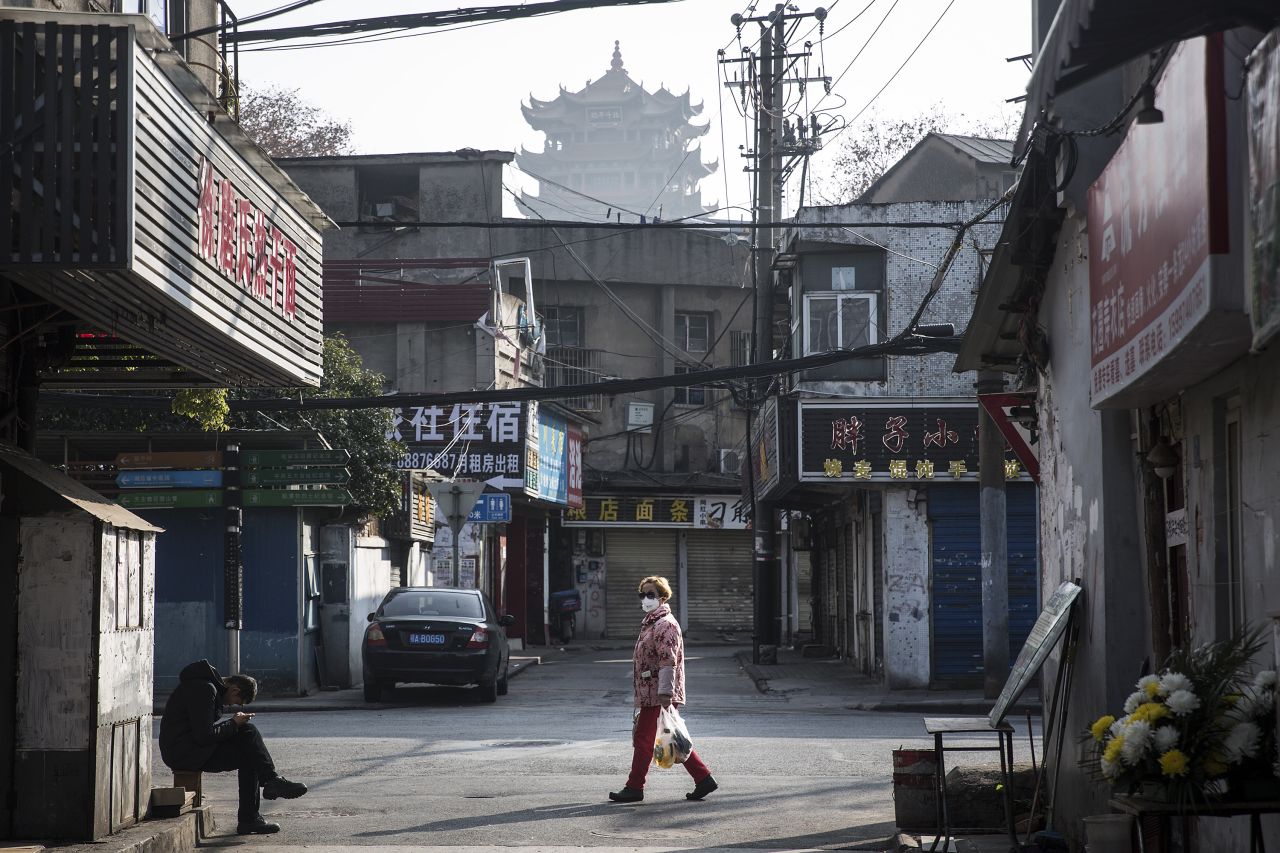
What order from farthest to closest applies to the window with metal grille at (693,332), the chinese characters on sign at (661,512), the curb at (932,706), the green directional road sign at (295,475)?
1. the window with metal grille at (693,332)
2. the chinese characters on sign at (661,512)
3. the green directional road sign at (295,475)
4. the curb at (932,706)

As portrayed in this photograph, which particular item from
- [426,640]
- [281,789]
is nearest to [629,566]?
[426,640]

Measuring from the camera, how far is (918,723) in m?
18.3

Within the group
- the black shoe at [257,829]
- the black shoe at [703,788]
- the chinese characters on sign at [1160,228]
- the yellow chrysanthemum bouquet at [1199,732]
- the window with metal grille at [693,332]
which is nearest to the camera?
the chinese characters on sign at [1160,228]

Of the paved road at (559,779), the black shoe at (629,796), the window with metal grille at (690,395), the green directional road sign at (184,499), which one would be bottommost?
the paved road at (559,779)

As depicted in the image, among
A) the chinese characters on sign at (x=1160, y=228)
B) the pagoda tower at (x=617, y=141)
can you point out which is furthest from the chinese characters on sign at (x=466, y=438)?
the pagoda tower at (x=617, y=141)

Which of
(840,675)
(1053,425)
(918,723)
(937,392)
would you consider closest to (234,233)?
(1053,425)

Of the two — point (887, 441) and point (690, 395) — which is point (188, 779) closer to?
point (887, 441)

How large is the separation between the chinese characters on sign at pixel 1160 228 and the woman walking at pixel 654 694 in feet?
16.1

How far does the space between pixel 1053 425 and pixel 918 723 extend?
28.0ft

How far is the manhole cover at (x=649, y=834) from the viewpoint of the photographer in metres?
10.4

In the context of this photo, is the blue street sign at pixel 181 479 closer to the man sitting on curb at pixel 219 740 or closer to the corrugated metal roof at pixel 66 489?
the man sitting on curb at pixel 219 740

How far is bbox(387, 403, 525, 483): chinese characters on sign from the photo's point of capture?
3294 centimetres

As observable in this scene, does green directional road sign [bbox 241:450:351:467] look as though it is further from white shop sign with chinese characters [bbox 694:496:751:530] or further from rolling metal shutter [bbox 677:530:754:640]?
rolling metal shutter [bbox 677:530:754:640]

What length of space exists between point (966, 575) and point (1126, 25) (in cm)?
1950
